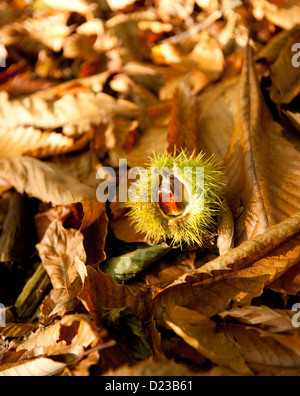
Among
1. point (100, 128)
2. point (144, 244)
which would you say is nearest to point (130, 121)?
point (100, 128)

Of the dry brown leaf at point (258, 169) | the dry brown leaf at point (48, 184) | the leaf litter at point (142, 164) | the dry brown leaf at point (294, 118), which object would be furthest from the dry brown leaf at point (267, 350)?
the dry brown leaf at point (294, 118)

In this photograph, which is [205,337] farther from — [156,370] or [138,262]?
[138,262]

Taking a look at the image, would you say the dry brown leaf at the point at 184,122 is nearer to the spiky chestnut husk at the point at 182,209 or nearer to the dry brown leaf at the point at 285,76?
the spiky chestnut husk at the point at 182,209

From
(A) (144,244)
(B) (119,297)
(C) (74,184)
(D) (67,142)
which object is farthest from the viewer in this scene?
(D) (67,142)

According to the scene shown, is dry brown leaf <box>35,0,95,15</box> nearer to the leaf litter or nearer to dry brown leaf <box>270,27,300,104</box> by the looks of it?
the leaf litter
